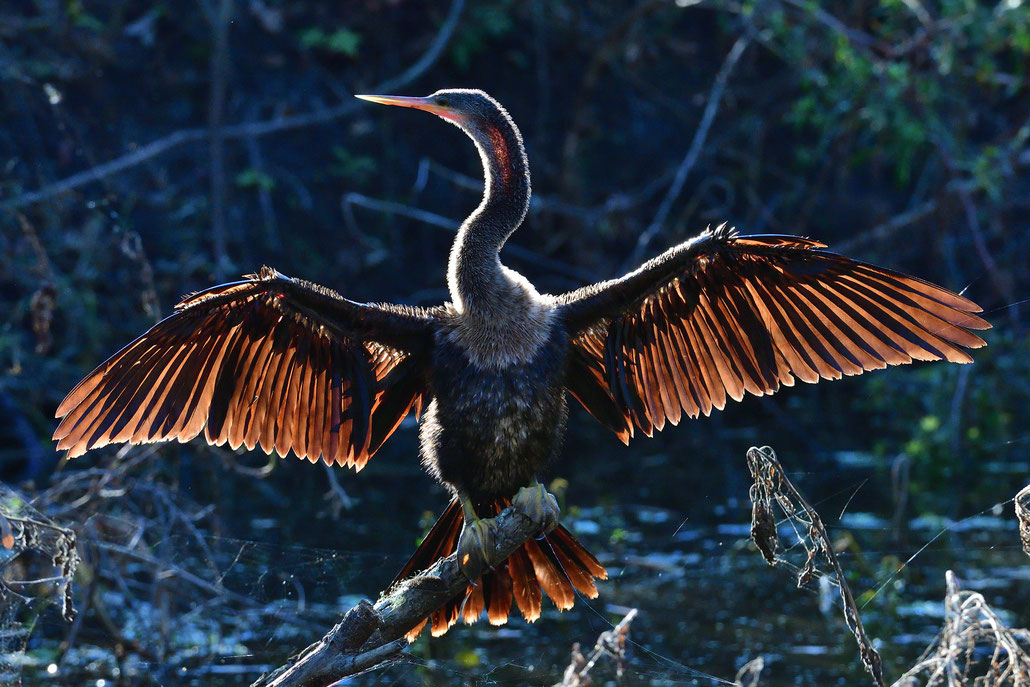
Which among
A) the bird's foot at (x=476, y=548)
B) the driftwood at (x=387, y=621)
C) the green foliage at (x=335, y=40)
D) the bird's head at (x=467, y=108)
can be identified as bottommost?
the driftwood at (x=387, y=621)

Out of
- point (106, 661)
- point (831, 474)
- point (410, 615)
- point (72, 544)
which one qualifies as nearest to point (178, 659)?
point (106, 661)

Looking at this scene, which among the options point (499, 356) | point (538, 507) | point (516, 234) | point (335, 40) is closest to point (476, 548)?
point (538, 507)

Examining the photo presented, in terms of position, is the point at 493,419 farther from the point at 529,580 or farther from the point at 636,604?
the point at 636,604

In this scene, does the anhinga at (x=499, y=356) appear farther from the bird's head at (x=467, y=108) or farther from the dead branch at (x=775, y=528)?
the dead branch at (x=775, y=528)

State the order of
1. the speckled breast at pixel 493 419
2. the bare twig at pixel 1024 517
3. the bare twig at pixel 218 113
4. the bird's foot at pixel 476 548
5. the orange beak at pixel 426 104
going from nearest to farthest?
the bare twig at pixel 1024 517 < the bird's foot at pixel 476 548 < the speckled breast at pixel 493 419 < the orange beak at pixel 426 104 < the bare twig at pixel 218 113

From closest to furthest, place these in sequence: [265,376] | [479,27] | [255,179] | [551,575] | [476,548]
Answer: [476,548] → [551,575] → [265,376] → [255,179] → [479,27]

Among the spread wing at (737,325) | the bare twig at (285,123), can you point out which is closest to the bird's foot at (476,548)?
the spread wing at (737,325)

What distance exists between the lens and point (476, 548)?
11.5ft

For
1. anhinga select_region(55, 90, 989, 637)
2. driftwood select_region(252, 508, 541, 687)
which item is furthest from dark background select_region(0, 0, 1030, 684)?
driftwood select_region(252, 508, 541, 687)

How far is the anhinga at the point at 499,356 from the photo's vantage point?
11.8 ft

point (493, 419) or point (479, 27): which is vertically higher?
point (479, 27)

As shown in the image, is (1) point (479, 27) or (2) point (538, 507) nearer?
(2) point (538, 507)

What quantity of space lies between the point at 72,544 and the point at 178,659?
4.65ft

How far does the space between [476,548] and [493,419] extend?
0.37m
